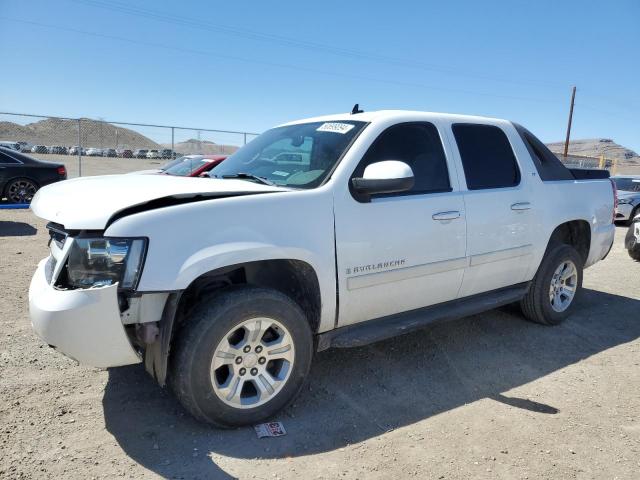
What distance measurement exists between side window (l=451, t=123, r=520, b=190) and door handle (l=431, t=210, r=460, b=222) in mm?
327

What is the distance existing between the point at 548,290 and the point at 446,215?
179 cm

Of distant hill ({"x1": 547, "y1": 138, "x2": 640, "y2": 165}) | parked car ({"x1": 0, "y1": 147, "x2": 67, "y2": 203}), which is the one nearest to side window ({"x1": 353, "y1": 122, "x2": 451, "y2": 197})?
parked car ({"x1": 0, "y1": 147, "x2": 67, "y2": 203})

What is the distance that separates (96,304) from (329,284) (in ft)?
4.32

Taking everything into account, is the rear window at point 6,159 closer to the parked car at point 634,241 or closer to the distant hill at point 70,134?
the distant hill at point 70,134

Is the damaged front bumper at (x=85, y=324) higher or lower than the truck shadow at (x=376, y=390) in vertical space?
higher

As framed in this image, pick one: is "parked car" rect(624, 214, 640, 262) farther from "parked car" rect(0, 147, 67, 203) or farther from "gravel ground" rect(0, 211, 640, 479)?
"parked car" rect(0, 147, 67, 203)

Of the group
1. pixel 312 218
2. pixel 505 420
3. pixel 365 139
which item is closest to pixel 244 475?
pixel 312 218

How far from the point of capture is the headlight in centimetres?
246

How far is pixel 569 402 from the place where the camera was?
11.0 ft

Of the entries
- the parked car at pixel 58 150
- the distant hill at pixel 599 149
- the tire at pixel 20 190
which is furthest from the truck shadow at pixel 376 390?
the distant hill at pixel 599 149

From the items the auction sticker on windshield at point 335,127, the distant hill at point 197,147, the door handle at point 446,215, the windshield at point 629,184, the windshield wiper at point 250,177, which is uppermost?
the distant hill at point 197,147

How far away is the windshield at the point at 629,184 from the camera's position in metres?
14.0

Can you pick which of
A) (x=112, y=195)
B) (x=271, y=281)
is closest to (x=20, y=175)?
(x=112, y=195)

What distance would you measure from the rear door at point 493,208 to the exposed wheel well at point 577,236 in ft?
2.90
